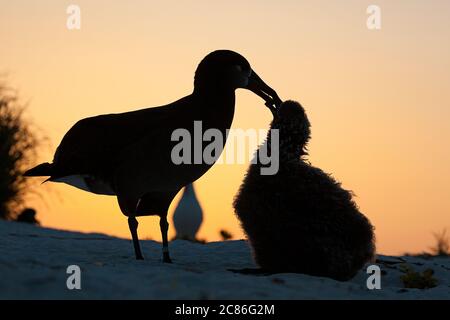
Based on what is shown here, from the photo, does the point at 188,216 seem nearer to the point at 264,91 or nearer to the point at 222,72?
the point at 264,91

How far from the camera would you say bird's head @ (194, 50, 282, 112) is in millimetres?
7484

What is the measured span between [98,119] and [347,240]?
293cm

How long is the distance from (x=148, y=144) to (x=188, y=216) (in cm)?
937

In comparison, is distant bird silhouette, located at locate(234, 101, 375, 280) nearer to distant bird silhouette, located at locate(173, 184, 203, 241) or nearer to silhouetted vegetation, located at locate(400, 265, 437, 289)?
silhouetted vegetation, located at locate(400, 265, 437, 289)

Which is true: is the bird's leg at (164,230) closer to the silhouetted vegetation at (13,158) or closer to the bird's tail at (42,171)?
the bird's tail at (42,171)

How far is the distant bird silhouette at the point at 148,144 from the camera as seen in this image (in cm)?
712

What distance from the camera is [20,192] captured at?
1636 cm

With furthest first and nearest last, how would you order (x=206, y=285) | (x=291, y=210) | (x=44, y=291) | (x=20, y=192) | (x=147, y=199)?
(x=20, y=192) → (x=147, y=199) → (x=291, y=210) → (x=206, y=285) → (x=44, y=291)

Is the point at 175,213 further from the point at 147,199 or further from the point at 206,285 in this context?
the point at 206,285

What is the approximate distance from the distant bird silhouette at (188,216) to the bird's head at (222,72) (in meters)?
8.81

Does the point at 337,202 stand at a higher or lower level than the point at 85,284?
higher

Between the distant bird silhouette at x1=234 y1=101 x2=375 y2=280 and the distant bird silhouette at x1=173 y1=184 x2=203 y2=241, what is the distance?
918cm

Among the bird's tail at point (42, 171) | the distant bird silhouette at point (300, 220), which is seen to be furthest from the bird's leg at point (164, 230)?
the bird's tail at point (42, 171)

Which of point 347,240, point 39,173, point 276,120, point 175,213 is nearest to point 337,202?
point 347,240
